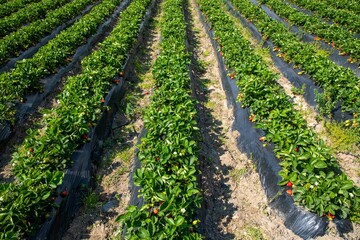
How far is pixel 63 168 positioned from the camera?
4793 mm

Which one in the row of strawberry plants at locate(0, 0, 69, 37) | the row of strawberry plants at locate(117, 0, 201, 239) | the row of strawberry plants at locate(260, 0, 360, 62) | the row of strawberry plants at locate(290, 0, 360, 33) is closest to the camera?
the row of strawberry plants at locate(117, 0, 201, 239)

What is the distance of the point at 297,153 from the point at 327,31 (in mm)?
8356

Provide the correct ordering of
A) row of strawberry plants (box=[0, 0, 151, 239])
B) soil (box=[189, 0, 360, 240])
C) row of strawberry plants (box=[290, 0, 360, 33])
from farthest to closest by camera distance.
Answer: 1. row of strawberry plants (box=[290, 0, 360, 33])
2. soil (box=[189, 0, 360, 240])
3. row of strawberry plants (box=[0, 0, 151, 239])

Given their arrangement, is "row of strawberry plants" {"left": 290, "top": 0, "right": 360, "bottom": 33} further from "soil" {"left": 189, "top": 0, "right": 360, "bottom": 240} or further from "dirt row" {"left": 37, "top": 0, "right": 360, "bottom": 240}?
"soil" {"left": 189, "top": 0, "right": 360, "bottom": 240}

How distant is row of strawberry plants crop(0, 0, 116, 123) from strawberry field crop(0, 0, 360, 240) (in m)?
0.05

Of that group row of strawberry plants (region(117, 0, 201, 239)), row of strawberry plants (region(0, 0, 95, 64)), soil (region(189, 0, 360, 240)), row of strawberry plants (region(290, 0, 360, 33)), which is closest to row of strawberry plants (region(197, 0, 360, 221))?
soil (region(189, 0, 360, 240))

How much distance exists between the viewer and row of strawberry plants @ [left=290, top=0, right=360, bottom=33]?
12.0m

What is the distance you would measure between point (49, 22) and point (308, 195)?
12829 mm

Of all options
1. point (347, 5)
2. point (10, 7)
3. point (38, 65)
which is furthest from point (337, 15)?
point (10, 7)

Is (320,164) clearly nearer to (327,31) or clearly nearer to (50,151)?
(50,151)

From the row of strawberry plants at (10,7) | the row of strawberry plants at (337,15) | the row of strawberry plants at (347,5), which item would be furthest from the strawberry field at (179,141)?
the row of strawberry plants at (347,5)

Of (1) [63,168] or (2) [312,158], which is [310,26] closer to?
(2) [312,158]

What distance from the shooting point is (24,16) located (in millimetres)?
13234

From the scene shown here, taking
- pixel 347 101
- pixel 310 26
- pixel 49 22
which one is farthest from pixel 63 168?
pixel 310 26
